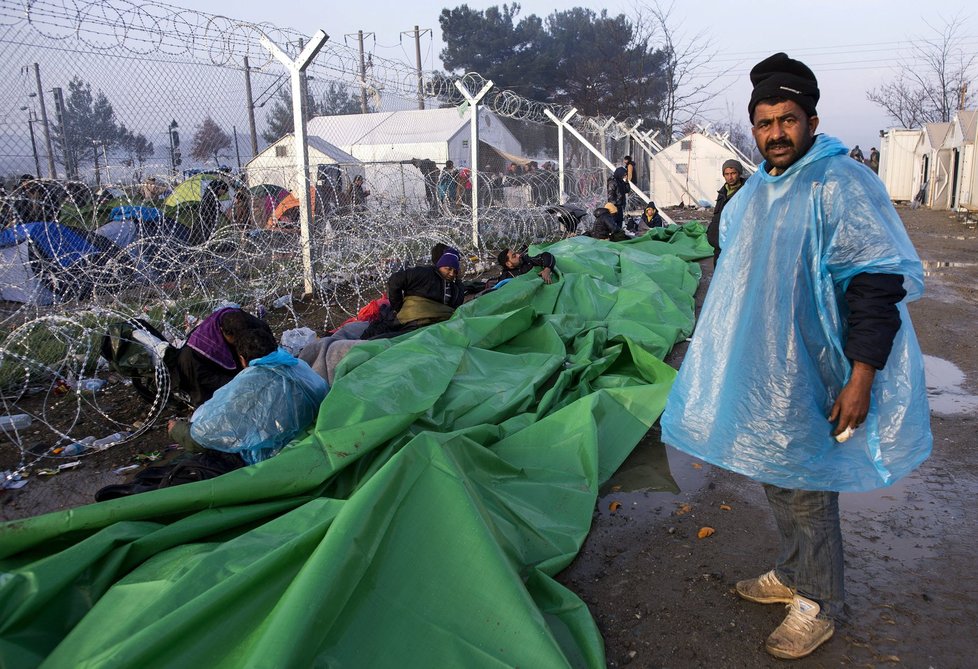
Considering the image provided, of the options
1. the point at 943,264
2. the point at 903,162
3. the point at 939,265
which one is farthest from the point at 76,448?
the point at 903,162

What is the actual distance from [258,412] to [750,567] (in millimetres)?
2097

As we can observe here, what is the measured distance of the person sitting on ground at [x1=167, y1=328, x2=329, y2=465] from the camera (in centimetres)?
315

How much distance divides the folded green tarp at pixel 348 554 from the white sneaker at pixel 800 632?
1.76ft

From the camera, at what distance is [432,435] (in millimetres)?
2619

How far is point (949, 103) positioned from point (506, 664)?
39.3 metres

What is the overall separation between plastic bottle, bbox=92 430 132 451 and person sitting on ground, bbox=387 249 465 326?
2.04 m

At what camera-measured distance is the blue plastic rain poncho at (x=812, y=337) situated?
6.25 feet

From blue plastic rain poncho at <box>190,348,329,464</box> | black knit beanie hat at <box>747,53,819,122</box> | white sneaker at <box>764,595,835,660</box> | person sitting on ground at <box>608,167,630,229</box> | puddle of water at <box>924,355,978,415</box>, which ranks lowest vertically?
puddle of water at <box>924,355,978,415</box>

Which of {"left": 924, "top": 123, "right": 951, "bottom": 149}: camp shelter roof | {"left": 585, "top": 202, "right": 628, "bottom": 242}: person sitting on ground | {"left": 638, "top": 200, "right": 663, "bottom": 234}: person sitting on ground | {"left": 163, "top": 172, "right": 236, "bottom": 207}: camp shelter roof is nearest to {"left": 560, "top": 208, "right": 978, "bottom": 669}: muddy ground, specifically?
{"left": 163, "top": 172, "right": 236, "bottom": 207}: camp shelter roof

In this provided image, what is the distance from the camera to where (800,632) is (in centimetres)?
215

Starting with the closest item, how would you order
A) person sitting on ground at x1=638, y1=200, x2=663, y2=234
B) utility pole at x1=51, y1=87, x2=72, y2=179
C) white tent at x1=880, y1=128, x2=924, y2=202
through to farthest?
utility pole at x1=51, y1=87, x2=72, y2=179 → person sitting on ground at x1=638, y1=200, x2=663, y2=234 → white tent at x1=880, y1=128, x2=924, y2=202

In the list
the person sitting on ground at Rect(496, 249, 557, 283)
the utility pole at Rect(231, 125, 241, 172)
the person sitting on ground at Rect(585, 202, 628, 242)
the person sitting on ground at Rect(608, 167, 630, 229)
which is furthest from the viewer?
the person sitting on ground at Rect(608, 167, 630, 229)

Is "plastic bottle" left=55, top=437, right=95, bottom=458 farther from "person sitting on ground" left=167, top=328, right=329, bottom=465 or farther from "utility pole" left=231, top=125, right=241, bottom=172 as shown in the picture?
"utility pole" left=231, top=125, right=241, bottom=172

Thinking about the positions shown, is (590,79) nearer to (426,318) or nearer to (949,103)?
(949,103)
